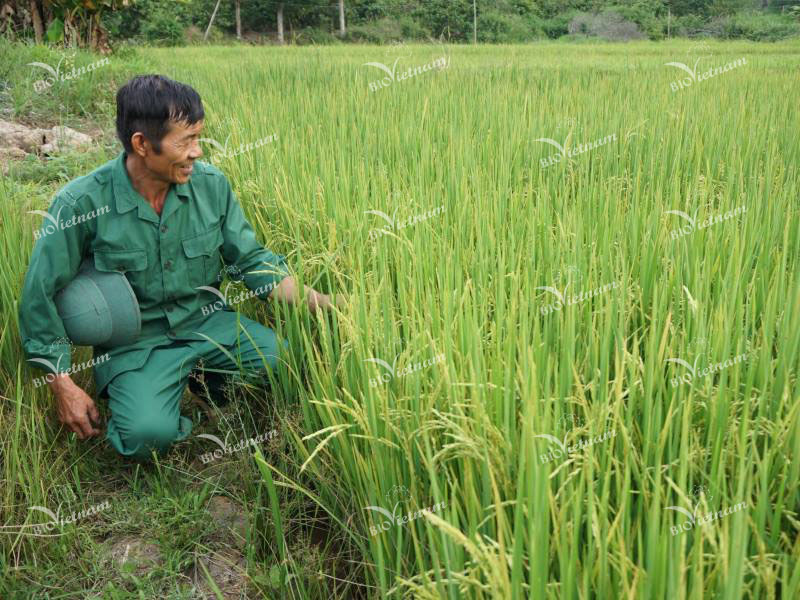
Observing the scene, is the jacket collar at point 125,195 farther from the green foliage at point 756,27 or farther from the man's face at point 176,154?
the green foliage at point 756,27

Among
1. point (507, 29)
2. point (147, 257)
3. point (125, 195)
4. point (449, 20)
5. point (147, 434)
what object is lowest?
point (147, 434)

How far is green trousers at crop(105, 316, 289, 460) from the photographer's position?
2.06 m

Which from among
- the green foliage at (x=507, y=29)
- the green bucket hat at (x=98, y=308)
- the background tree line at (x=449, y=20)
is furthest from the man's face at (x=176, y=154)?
the green foliage at (x=507, y=29)

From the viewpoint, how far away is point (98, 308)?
2125 millimetres

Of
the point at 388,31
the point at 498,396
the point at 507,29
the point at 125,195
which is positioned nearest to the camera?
the point at 498,396

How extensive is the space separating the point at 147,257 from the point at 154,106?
44 cm

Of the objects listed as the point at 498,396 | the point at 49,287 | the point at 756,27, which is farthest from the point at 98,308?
the point at 756,27

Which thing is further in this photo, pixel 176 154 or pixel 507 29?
pixel 507 29

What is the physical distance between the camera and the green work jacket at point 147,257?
6.73ft

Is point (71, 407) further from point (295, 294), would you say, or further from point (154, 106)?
point (154, 106)

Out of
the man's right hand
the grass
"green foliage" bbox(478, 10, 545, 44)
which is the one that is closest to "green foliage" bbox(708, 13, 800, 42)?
"green foliage" bbox(478, 10, 545, 44)

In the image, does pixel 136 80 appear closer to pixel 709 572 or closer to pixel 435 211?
pixel 435 211

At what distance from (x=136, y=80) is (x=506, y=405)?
1.43 metres

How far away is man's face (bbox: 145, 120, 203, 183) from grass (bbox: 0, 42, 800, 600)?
0.41 metres
